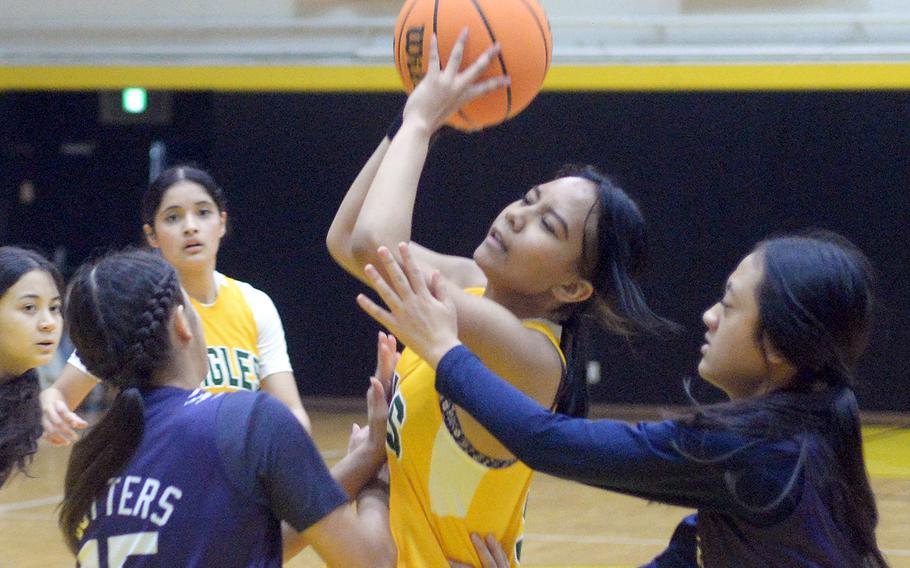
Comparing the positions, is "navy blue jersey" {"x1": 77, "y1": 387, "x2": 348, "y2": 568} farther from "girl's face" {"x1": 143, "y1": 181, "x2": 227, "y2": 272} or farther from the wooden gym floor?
the wooden gym floor

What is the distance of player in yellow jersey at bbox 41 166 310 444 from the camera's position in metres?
3.96

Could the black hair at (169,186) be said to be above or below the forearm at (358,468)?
above

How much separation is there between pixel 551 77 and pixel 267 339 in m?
5.43

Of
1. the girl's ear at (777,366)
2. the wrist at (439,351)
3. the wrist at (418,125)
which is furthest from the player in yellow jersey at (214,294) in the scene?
the girl's ear at (777,366)

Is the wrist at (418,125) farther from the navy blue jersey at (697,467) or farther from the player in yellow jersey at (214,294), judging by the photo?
the player in yellow jersey at (214,294)

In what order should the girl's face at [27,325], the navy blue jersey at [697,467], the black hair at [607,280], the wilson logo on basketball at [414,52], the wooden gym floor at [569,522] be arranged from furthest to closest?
the wooden gym floor at [569,522]
the girl's face at [27,325]
the wilson logo on basketball at [414,52]
the black hair at [607,280]
the navy blue jersey at [697,467]

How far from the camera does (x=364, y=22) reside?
941cm

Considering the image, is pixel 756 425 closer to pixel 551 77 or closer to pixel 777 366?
pixel 777 366

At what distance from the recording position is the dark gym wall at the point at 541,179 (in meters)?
10.2

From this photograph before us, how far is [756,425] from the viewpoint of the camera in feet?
5.55

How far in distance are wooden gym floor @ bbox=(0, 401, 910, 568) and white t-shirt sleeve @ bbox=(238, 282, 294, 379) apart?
1314mm

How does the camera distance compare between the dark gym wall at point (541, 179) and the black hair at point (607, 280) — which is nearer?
the black hair at point (607, 280)

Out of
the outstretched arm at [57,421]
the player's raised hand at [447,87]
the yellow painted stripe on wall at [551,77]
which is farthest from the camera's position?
the yellow painted stripe on wall at [551,77]

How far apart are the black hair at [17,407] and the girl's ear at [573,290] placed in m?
1.37
